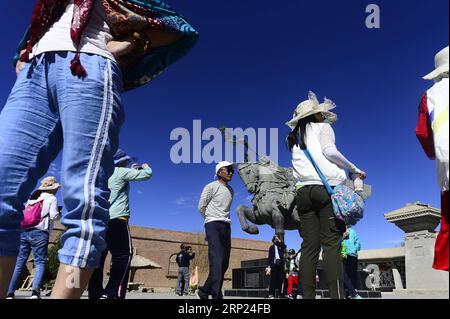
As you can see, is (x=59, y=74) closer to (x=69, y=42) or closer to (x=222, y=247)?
(x=69, y=42)

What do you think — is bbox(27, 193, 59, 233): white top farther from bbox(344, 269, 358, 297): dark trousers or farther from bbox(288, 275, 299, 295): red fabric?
bbox(288, 275, 299, 295): red fabric

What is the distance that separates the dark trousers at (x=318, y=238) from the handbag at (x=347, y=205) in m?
0.12

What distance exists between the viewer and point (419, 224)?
10.6 metres

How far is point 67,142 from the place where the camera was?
160cm

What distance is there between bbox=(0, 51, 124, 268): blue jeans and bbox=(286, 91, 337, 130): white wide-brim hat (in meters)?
2.21

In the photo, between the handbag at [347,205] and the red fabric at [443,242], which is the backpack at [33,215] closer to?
the handbag at [347,205]

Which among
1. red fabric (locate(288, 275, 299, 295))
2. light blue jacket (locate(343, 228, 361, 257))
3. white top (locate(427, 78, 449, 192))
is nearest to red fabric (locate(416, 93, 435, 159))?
white top (locate(427, 78, 449, 192))

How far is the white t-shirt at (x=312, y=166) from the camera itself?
3404mm

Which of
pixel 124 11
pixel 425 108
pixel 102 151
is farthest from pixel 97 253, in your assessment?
pixel 425 108

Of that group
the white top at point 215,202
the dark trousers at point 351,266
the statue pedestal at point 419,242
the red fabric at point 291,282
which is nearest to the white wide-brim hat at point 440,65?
the white top at point 215,202

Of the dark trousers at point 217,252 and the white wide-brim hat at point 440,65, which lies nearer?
the white wide-brim hat at point 440,65

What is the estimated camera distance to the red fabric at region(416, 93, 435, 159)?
2107 mm

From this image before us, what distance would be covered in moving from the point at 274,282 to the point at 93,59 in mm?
8514
